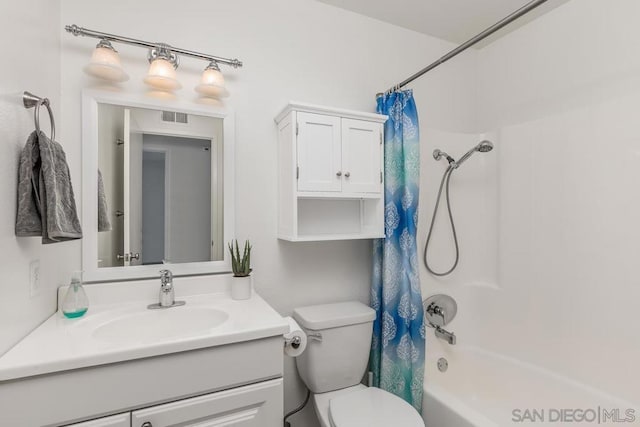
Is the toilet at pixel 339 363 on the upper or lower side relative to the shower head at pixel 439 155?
lower

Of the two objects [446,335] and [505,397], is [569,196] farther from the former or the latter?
[505,397]

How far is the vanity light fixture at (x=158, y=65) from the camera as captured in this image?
1.24m

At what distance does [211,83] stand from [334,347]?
4.56 feet

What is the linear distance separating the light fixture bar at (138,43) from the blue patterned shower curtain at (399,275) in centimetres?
89

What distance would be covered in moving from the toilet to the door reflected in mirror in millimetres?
606

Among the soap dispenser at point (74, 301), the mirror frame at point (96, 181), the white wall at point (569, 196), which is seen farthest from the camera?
the white wall at point (569, 196)

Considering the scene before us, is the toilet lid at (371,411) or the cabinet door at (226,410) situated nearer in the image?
the cabinet door at (226,410)

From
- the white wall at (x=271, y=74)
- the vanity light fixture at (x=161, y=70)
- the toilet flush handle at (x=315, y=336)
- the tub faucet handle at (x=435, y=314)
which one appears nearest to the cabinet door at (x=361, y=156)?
the white wall at (x=271, y=74)

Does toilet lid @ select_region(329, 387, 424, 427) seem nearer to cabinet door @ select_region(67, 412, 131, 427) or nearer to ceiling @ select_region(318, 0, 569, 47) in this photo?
cabinet door @ select_region(67, 412, 131, 427)

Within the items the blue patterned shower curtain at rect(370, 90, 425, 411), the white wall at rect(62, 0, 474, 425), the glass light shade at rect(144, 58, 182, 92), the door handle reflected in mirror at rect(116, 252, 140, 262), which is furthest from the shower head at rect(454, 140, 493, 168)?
the door handle reflected in mirror at rect(116, 252, 140, 262)

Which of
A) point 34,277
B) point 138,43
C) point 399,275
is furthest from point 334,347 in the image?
point 138,43

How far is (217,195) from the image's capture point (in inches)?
59.9

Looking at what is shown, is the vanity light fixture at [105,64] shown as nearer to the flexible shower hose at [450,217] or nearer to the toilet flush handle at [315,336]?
the toilet flush handle at [315,336]

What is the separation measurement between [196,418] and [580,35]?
2.60 meters
